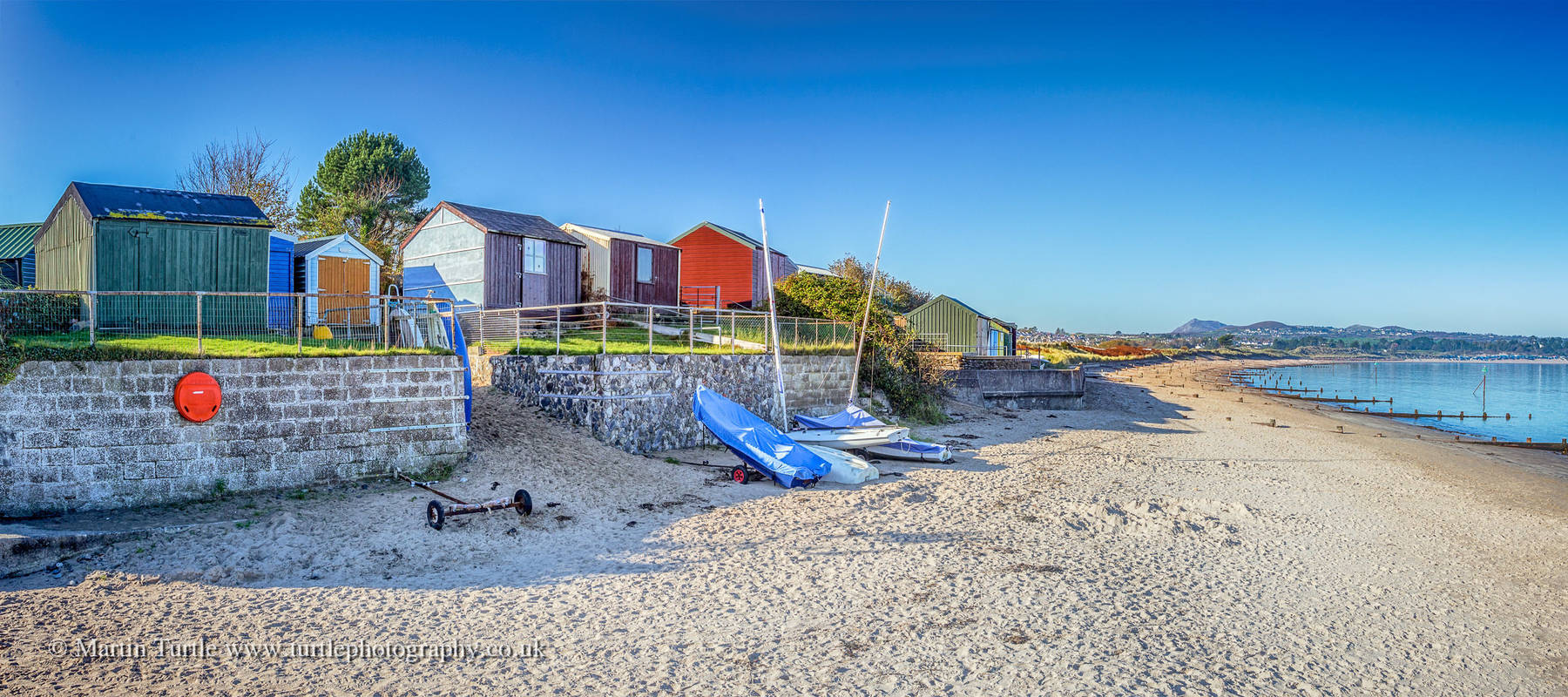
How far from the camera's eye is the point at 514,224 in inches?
933

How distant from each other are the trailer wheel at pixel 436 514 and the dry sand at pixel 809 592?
20cm

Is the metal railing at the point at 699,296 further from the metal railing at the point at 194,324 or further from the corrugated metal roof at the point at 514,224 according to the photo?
the metal railing at the point at 194,324

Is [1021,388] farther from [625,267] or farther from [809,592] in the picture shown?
[809,592]

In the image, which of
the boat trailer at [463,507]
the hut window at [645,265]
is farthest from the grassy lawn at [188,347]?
the hut window at [645,265]

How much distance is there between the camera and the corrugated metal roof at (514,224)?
891 inches

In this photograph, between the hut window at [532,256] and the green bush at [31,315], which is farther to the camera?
the hut window at [532,256]

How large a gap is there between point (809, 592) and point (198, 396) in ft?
27.2

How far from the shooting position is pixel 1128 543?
A: 389 inches

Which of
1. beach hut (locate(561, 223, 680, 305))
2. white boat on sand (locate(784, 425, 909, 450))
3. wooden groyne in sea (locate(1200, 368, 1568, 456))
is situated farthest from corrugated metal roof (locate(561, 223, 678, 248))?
wooden groyne in sea (locate(1200, 368, 1568, 456))

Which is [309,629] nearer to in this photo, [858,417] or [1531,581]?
[858,417]

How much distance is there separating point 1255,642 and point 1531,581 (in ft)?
18.7

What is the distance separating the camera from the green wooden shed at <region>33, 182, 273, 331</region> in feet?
44.7

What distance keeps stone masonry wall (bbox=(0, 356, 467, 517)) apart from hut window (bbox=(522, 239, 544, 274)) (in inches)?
493

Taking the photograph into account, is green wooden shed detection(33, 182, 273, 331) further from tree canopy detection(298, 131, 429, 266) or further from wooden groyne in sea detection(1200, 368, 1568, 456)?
wooden groyne in sea detection(1200, 368, 1568, 456)
